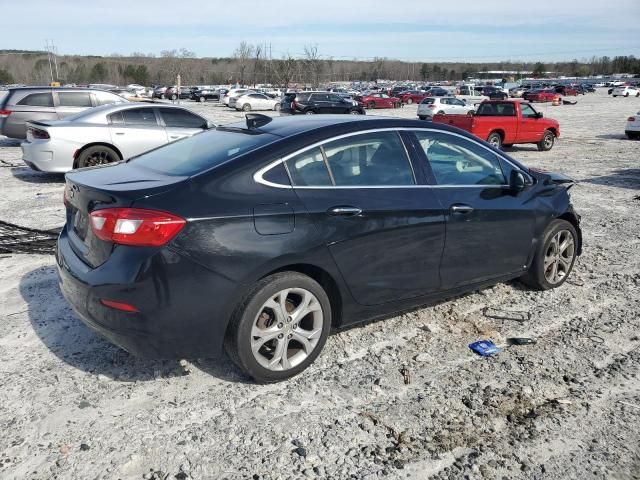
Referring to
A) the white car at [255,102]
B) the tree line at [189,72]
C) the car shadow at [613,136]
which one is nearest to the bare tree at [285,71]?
the tree line at [189,72]

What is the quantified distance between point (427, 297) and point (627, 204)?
6.50 m

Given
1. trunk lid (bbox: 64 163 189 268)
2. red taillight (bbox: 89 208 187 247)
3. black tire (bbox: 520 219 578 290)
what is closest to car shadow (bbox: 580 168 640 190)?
black tire (bbox: 520 219 578 290)

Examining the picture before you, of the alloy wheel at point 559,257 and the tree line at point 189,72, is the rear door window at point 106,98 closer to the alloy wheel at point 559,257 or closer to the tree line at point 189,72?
the alloy wheel at point 559,257

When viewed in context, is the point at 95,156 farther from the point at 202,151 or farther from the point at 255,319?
the point at 255,319

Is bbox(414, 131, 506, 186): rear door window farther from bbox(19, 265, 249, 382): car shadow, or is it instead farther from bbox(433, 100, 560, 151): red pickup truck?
bbox(433, 100, 560, 151): red pickup truck

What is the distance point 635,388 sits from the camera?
357 cm

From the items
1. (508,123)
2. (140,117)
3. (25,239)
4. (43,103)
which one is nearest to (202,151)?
(25,239)

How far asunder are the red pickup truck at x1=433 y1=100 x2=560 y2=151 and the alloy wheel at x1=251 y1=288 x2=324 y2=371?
13151 mm

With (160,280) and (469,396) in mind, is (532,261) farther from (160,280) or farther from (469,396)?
(160,280)

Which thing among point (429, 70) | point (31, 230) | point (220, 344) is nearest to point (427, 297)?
point (220, 344)

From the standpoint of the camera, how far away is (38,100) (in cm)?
1408

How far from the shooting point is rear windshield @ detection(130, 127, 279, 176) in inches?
141

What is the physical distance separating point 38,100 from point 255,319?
13248 mm

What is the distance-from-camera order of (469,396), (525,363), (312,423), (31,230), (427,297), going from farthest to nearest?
(31,230) < (427,297) < (525,363) < (469,396) < (312,423)
